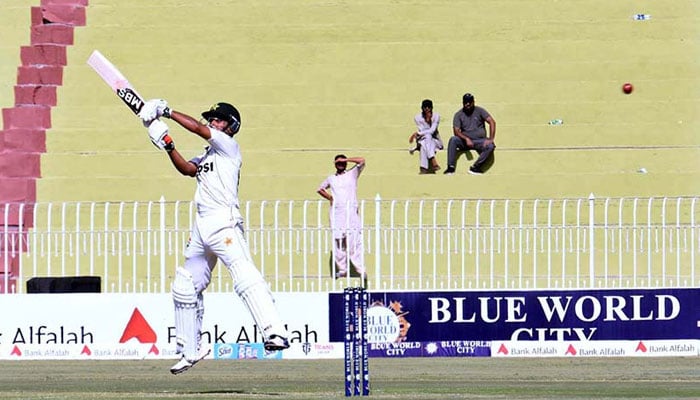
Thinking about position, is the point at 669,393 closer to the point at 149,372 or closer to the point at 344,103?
the point at 149,372

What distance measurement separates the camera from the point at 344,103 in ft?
62.8

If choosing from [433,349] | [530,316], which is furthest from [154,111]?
[530,316]

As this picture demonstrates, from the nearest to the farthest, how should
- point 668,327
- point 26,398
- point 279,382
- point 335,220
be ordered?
point 26,398
point 279,382
point 668,327
point 335,220

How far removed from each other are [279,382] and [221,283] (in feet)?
14.8

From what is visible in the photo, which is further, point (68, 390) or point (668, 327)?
point (668, 327)

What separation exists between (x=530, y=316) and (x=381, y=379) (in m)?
3.24

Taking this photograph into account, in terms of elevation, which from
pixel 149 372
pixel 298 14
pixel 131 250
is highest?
pixel 298 14

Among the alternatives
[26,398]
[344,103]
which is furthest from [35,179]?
[26,398]

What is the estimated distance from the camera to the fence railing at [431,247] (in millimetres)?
14984

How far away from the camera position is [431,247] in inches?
607

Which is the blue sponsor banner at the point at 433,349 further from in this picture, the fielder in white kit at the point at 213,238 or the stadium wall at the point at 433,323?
the fielder in white kit at the point at 213,238

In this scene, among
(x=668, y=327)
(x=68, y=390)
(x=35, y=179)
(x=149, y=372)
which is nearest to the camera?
(x=68, y=390)

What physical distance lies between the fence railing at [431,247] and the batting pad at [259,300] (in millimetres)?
4783

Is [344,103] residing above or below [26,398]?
above
